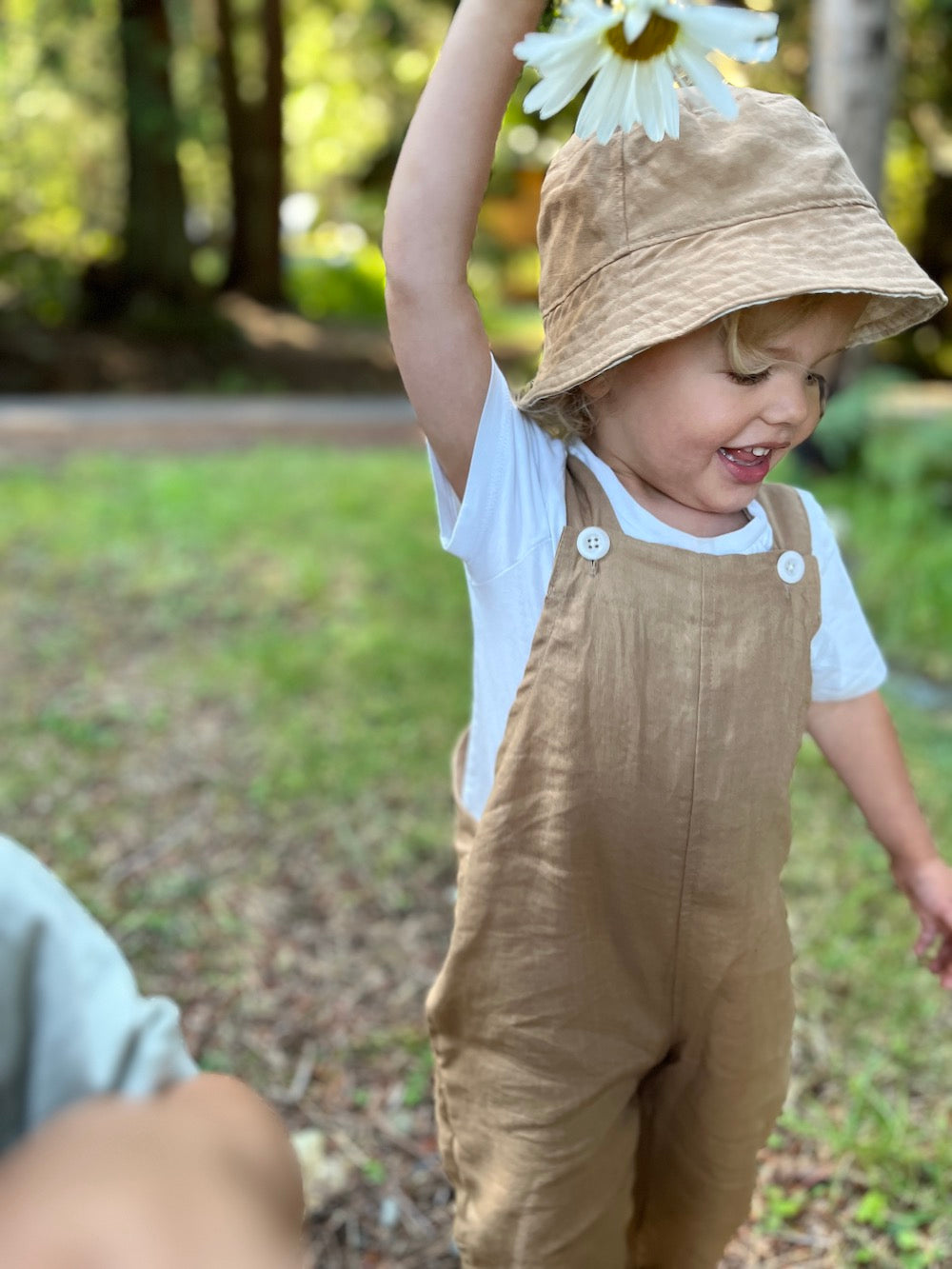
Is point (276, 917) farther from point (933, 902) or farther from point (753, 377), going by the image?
point (753, 377)

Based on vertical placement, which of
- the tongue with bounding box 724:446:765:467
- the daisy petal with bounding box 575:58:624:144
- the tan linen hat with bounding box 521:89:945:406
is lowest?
the tongue with bounding box 724:446:765:467

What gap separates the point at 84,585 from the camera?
4.56m

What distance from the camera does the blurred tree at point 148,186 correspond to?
9383 millimetres

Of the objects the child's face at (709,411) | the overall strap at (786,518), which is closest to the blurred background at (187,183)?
the overall strap at (786,518)

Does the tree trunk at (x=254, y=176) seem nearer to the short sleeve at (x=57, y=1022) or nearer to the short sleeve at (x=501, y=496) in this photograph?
the short sleeve at (x=501, y=496)

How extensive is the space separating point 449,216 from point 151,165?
9.85 m

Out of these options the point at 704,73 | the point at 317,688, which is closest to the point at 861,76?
the point at 317,688

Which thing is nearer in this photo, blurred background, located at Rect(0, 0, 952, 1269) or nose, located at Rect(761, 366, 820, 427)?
nose, located at Rect(761, 366, 820, 427)

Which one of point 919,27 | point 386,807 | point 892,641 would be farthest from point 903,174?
point 386,807

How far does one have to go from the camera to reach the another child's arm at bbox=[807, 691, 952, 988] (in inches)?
60.3

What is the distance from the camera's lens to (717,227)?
1232 mm

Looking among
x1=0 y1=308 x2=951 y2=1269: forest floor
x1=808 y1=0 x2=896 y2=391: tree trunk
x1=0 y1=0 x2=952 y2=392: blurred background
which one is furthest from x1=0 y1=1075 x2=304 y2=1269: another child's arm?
x1=0 y1=0 x2=952 y2=392: blurred background

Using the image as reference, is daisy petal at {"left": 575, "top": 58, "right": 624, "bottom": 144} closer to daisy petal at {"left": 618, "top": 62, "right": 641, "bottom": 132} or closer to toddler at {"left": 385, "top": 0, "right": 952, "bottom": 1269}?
daisy petal at {"left": 618, "top": 62, "right": 641, "bottom": 132}

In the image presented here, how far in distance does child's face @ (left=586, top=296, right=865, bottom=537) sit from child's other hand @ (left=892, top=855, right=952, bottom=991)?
0.55 metres
